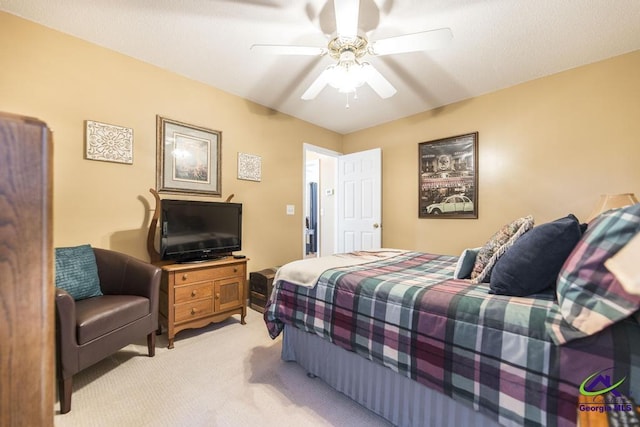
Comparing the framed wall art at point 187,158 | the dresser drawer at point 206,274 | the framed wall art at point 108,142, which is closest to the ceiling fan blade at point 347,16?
the framed wall art at point 187,158

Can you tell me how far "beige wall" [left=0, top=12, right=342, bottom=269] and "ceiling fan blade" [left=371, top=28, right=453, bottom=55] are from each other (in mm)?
1977

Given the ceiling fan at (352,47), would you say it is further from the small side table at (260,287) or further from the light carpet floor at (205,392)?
the light carpet floor at (205,392)

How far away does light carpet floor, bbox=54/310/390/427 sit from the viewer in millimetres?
1465

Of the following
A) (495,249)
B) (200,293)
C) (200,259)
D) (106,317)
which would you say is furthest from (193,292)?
(495,249)

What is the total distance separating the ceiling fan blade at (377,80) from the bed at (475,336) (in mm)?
1442

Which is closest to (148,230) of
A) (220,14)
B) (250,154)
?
(250,154)

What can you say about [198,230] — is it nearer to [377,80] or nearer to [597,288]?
[377,80]

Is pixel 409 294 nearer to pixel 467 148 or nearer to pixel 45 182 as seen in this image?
pixel 45 182

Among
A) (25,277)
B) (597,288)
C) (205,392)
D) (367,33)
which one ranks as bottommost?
(205,392)

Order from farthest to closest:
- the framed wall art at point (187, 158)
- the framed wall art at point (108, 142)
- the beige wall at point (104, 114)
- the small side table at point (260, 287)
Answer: the small side table at point (260, 287), the framed wall art at point (187, 158), the framed wall art at point (108, 142), the beige wall at point (104, 114)

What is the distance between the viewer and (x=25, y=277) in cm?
36

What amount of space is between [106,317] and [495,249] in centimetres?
241
